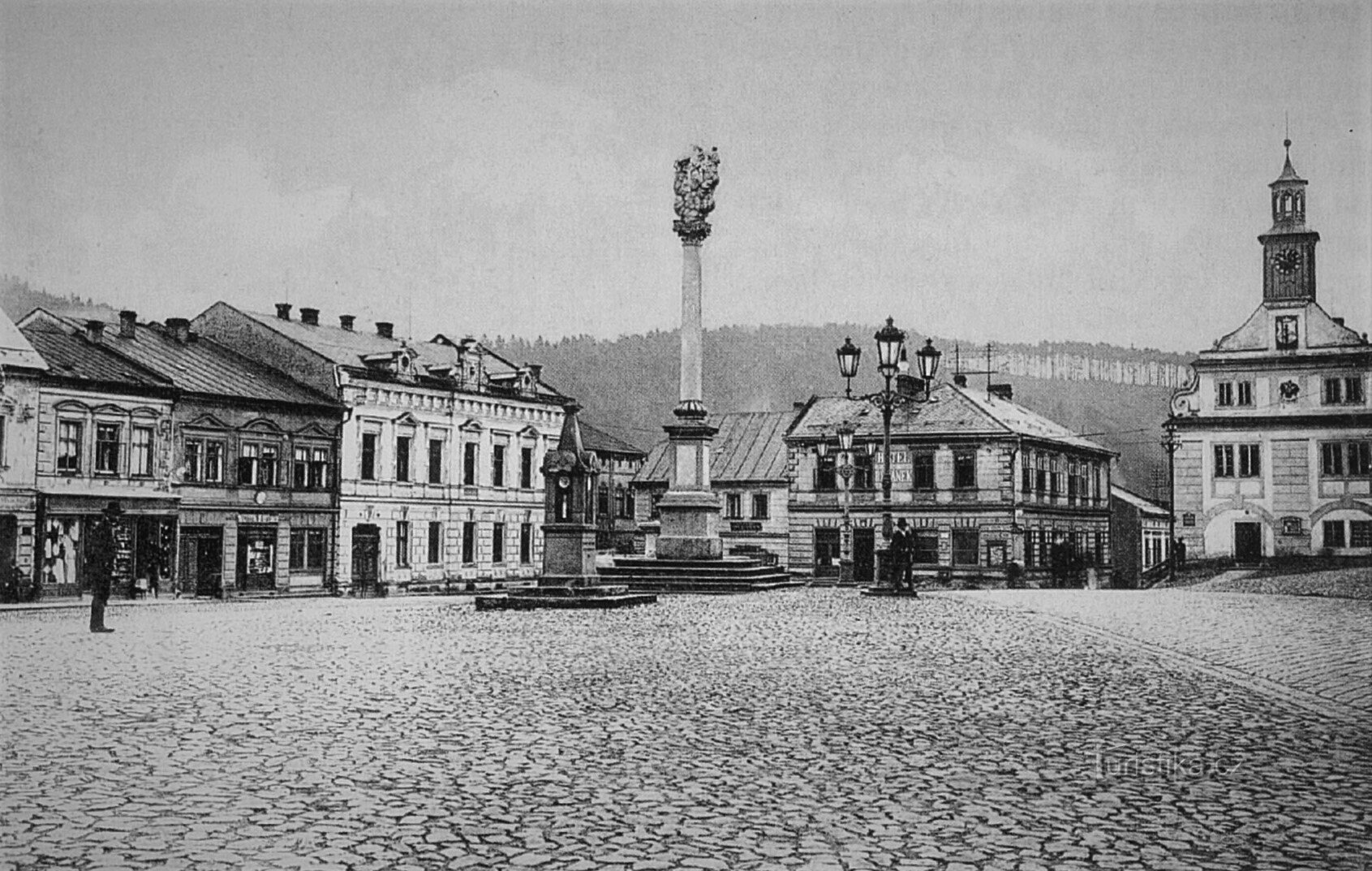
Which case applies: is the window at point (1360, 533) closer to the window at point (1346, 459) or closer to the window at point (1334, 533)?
the window at point (1334, 533)

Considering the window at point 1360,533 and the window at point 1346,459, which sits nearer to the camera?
the window at point 1360,533

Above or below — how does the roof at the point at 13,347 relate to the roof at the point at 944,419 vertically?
below

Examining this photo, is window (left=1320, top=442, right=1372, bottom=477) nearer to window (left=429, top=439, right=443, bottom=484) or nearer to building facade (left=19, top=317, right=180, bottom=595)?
building facade (left=19, top=317, right=180, bottom=595)

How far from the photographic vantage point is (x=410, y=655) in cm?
1255

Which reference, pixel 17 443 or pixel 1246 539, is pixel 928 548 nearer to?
pixel 1246 539

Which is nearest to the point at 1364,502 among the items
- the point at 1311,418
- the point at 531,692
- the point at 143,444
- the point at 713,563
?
the point at 1311,418

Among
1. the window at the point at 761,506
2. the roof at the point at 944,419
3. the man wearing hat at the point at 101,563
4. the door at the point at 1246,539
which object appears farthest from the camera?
the window at the point at 761,506

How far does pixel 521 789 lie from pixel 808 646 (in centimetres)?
743

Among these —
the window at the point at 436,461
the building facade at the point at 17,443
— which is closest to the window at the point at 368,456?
the window at the point at 436,461

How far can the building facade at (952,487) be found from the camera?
152 feet

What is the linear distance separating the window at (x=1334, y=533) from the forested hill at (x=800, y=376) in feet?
7.78

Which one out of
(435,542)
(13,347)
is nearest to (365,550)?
(435,542)

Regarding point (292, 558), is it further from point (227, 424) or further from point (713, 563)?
point (713, 563)

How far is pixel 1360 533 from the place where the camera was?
10117mm
